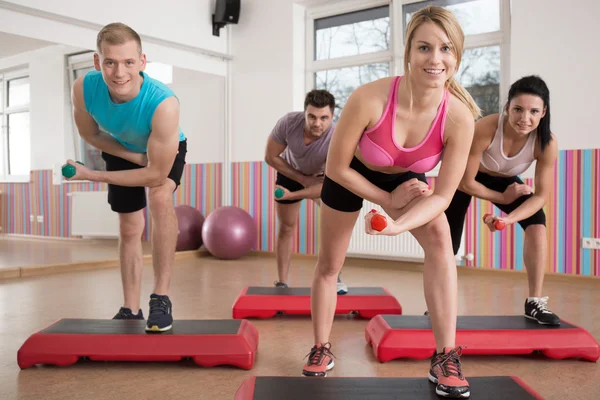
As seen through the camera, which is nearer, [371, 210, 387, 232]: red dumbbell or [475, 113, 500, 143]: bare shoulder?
[371, 210, 387, 232]: red dumbbell

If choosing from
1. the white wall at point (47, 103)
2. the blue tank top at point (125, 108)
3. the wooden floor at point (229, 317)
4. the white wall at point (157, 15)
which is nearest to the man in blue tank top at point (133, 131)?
the blue tank top at point (125, 108)

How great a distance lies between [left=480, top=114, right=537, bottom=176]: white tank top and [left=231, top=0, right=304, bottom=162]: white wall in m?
3.38

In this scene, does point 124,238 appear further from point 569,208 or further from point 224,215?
point 569,208

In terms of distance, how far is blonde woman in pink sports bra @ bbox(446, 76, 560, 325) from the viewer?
232 cm

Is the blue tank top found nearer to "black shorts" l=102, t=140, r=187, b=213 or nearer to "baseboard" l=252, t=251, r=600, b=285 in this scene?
"black shorts" l=102, t=140, r=187, b=213

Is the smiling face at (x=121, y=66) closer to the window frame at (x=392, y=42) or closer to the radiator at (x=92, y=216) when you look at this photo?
the window frame at (x=392, y=42)

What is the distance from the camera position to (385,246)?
4.90m

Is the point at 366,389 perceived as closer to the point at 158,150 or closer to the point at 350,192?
Answer: the point at 350,192

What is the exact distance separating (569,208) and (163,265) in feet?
10.8

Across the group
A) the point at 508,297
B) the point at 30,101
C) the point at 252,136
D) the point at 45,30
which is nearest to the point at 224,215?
the point at 252,136

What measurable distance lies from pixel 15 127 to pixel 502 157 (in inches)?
293

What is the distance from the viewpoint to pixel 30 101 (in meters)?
7.38

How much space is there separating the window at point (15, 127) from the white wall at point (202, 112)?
2.64 m

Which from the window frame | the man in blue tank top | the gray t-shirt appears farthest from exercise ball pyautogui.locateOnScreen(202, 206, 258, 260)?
the man in blue tank top
